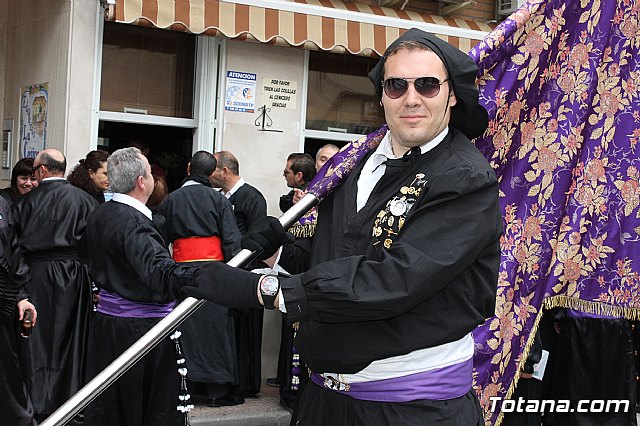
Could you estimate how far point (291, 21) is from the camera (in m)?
7.96

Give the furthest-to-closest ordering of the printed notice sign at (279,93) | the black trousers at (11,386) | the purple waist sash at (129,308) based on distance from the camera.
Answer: the printed notice sign at (279,93) < the purple waist sash at (129,308) < the black trousers at (11,386)

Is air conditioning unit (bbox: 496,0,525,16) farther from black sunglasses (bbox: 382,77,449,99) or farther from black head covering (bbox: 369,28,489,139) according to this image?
black sunglasses (bbox: 382,77,449,99)

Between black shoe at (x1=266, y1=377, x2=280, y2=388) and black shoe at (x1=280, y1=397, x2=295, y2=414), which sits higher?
black shoe at (x1=280, y1=397, x2=295, y2=414)

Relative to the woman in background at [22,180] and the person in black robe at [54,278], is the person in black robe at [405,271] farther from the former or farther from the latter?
the woman in background at [22,180]

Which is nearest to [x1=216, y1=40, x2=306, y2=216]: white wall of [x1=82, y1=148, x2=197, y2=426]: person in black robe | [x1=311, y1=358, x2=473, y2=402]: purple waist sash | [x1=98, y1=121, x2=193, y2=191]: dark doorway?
[x1=98, y1=121, x2=193, y2=191]: dark doorway

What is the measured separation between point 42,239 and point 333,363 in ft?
14.8

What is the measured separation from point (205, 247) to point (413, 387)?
4.48 meters

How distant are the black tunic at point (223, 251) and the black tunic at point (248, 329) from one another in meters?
0.29

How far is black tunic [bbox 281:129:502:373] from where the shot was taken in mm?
2381

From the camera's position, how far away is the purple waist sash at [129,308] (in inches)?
198

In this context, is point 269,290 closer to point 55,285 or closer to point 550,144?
point 550,144

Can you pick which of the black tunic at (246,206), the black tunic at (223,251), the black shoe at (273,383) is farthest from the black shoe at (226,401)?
the black tunic at (246,206)

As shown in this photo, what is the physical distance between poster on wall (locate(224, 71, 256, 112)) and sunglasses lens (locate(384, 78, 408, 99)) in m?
5.69

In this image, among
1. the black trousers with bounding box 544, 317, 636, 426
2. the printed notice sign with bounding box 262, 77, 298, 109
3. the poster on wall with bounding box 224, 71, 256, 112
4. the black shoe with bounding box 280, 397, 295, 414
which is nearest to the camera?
the black trousers with bounding box 544, 317, 636, 426
